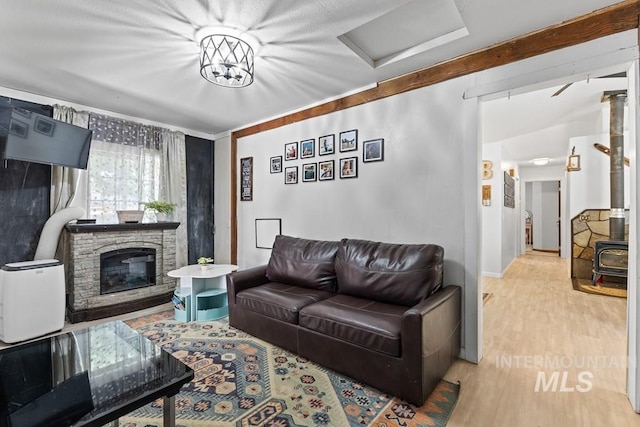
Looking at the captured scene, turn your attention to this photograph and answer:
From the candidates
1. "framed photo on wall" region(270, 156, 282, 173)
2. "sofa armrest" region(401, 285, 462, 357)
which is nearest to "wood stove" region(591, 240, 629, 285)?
"sofa armrest" region(401, 285, 462, 357)

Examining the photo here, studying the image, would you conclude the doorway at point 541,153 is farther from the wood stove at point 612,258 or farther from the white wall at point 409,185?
the wood stove at point 612,258

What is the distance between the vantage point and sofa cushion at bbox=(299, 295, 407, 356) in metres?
1.93

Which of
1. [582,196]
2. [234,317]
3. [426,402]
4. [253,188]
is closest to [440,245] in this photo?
[426,402]

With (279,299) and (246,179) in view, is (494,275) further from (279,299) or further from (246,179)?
(246,179)

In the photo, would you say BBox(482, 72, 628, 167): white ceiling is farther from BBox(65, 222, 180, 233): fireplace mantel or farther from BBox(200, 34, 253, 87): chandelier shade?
BBox(65, 222, 180, 233): fireplace mantel

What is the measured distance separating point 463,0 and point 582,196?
5.20 m

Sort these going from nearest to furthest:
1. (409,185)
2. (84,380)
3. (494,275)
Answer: (84,380)
(409,185)
(494,275)

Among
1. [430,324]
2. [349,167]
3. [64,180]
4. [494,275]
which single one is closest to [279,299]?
[430,324]

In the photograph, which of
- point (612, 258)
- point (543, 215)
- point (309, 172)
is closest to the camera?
point (309, 172)

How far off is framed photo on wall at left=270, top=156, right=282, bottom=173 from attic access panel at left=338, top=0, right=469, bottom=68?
183 cm

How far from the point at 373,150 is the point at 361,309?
1.63m

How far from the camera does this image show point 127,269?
12.6 ft

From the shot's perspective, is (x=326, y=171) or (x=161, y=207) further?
(x=161, y=207)

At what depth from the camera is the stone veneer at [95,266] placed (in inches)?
131
